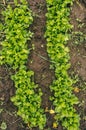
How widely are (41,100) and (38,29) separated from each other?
1.23 meters

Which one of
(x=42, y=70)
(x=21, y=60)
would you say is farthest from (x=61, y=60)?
(x=21, y=60)

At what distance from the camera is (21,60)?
5.79 meters

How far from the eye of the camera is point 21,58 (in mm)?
5773

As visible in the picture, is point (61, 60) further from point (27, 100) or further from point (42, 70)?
point (27, 100)

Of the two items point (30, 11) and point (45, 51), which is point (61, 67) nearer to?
point (45, 51)

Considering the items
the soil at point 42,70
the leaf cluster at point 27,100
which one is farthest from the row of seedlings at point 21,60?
the soil at point 42,70

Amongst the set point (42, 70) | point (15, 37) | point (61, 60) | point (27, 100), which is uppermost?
point (15, 37)

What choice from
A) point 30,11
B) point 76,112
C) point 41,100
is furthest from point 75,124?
point 30,11

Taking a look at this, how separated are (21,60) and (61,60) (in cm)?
67

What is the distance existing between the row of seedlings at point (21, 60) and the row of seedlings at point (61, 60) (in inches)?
12.1

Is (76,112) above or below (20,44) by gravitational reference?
below

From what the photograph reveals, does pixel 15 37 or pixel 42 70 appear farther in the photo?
pixel 42 70

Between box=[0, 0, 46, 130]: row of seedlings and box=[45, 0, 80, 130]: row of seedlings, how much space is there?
0.31 m

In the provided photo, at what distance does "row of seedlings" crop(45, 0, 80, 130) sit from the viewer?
5.76m
